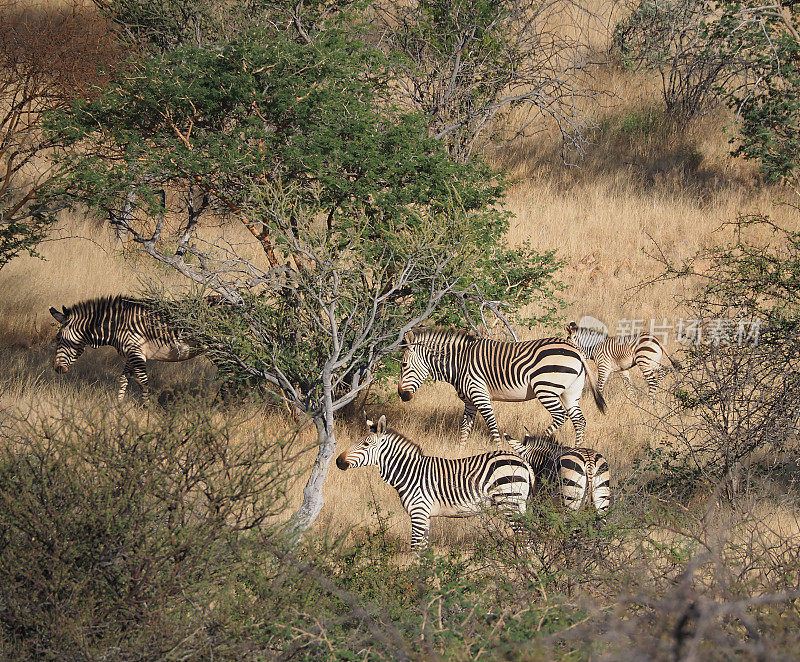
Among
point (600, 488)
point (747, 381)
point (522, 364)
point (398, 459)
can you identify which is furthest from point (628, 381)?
point (398, 459)

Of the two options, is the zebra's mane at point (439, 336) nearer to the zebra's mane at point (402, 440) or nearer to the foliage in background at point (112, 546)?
the zebra's mane at point (402, 440)

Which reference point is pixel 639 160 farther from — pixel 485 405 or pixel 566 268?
pixel 485 405

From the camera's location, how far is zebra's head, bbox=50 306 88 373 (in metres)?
12.8

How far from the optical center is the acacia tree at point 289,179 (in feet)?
30.8

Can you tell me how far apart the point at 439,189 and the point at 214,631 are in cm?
629

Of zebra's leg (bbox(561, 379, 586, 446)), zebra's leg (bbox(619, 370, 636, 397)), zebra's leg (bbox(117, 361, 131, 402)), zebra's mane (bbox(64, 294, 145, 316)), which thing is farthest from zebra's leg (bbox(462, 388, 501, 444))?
zebra's mane (bbox(64, 294, 145, 316))

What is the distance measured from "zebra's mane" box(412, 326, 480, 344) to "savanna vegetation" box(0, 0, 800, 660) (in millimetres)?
187

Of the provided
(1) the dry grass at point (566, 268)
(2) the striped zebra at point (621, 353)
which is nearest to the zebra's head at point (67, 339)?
(1) the dry grass at point (566, 268)

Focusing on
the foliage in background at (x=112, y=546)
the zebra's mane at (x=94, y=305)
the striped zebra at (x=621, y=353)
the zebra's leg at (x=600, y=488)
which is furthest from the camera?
the striped zebra at (x=621, y=353)

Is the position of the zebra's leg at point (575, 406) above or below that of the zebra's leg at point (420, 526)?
above

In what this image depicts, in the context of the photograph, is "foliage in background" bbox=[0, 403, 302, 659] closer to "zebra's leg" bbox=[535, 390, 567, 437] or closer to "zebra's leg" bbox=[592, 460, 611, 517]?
"zebra's leg" bbox=[592, 460, 611, 517]

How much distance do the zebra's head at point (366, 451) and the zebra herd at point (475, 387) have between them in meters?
0.01

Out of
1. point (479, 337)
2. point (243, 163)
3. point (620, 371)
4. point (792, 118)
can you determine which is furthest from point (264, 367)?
point (792, 118)

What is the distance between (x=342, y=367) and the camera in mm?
10953
